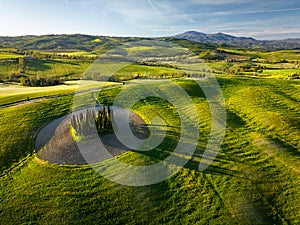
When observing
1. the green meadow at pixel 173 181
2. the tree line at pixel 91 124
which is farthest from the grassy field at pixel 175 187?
the tree line at pixel 91 124

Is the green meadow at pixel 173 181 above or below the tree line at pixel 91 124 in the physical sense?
below

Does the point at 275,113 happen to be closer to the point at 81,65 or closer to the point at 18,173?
the point at 18,173

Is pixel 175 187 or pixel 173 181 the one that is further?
pixel 173 181

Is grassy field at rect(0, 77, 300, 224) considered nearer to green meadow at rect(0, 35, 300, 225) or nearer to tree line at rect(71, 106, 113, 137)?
green meadow at rect(0, 35, 300, 225)

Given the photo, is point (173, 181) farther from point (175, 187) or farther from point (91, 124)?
point (91, 124)

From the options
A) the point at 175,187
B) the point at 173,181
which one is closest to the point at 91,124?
the point at 173,181

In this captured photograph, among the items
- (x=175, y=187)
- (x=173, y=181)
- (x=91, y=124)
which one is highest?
(x=91, y=124)

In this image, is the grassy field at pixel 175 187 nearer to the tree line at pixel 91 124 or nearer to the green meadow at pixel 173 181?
the green meadow at pixel 173 181

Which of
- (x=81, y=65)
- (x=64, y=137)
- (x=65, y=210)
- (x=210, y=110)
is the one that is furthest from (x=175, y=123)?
(x=81, y=65)

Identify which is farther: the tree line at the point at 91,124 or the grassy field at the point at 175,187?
the tree line at the point at 91,124
